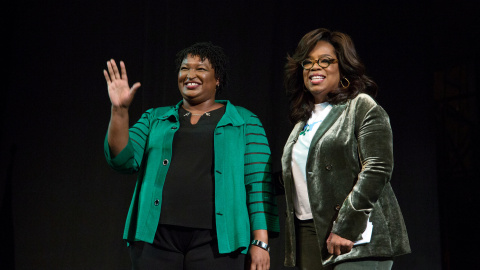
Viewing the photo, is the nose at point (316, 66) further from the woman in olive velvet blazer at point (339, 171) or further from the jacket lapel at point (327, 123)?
the jacket lapel at point (327, 123)

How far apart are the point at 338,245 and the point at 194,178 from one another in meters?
0.61

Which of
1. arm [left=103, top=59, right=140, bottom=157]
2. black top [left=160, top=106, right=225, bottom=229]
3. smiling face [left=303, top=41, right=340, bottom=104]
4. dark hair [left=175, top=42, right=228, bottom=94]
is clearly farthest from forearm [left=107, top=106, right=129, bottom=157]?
smiling face [left=303, top=41, right=340, bottom=104]

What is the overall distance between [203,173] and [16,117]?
5.10ft

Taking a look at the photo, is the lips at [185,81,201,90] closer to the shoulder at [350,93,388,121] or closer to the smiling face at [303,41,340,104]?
the smiling face at [303,41,340,104]

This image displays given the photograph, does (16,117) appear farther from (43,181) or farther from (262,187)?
(262,187)

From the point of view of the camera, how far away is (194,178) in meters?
1.93

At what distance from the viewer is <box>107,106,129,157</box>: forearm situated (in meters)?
1.86

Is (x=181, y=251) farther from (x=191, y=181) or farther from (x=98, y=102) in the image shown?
(x=98, y=102)

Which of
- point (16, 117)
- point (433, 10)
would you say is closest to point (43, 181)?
point (16, 117)

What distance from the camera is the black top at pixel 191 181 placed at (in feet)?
6.13

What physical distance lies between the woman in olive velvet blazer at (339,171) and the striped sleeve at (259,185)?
0.16 meters

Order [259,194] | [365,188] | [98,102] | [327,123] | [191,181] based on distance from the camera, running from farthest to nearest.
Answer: [98,102] < [259,194] < [191,181] < [327,123] < [365,188]

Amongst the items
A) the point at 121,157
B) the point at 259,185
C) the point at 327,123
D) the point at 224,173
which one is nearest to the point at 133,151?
the point at 121,157

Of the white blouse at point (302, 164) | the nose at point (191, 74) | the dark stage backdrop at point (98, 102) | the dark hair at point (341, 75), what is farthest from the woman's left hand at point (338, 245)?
the dark stage backdrop at point (98, 102)
